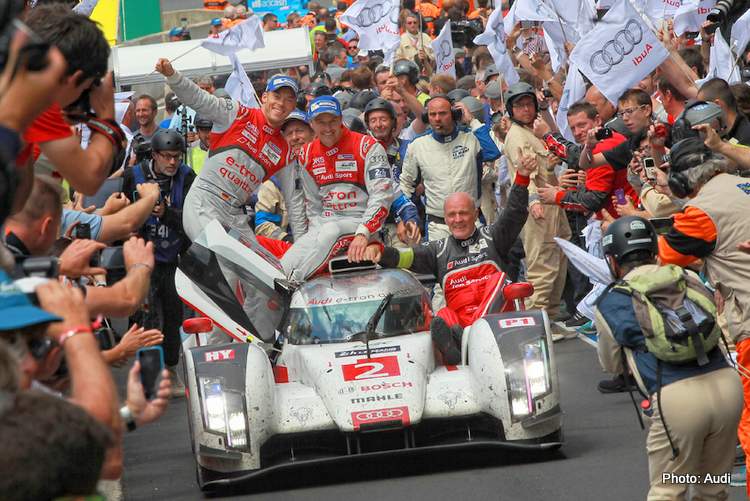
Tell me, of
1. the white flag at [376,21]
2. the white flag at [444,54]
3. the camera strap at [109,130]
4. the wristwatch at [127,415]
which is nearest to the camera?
the wristwatch at [127,415]

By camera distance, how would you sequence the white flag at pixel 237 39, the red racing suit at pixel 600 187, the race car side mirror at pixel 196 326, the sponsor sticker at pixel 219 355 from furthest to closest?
1. the white flag at pixel 237 39
2. the red racing suit at pixel 600 187
3. the race car side mirror at pixel 196 326
4. the sponsor sticker at pixel 219 355

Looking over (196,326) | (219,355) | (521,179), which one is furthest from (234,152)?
(219,355)

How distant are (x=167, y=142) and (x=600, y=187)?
398 centimetres

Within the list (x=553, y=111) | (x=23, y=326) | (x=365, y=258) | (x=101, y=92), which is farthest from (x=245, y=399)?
A: (x=553, y=111)

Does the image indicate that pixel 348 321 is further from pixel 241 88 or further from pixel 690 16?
pixel 241 88

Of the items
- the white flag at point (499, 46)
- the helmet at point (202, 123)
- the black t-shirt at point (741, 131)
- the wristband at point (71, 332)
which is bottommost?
the helmet at point (202, 123)

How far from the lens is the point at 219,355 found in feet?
31.4

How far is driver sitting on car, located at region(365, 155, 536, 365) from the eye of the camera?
428 inches

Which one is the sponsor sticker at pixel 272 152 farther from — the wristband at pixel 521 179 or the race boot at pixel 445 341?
the race boot at pixel 445 341

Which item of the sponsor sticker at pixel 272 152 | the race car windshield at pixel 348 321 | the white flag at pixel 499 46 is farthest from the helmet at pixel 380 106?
the race car windshield at pixel 348 321

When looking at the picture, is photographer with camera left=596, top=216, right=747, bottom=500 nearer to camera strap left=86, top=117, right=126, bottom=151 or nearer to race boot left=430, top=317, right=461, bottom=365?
camera strap left=86, top=117, right=126, bottom=151

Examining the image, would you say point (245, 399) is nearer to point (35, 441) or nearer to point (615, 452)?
point (615, 452)

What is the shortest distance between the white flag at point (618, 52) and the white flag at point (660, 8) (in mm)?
2807

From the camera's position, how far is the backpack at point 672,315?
6.77 metres
